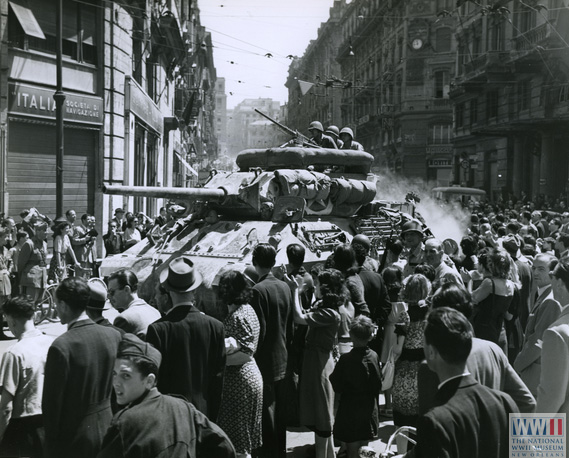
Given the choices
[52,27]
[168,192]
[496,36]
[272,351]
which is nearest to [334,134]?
[168,192]

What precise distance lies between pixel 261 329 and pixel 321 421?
3.30 ft

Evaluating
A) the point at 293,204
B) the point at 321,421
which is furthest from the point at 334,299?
the point at 293,204

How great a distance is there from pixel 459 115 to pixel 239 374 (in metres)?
37.9

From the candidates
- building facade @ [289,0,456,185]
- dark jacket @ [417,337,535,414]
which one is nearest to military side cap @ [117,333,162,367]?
dark jacket @ [417,337,535,414]

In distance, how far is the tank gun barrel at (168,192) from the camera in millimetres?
9109

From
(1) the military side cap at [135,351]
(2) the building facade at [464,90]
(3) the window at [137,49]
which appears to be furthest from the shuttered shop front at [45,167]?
(1) the military side cap at [135,351]

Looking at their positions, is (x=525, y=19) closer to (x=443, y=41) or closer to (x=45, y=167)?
(x=443, y=41)

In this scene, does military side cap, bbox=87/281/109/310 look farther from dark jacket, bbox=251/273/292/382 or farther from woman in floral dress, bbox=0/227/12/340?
woman in floral dress, bbox=0/227/12/340

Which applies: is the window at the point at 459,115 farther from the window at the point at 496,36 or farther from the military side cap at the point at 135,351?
the military side cap at the point at 135,351

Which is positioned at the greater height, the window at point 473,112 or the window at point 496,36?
the window at point 496,36

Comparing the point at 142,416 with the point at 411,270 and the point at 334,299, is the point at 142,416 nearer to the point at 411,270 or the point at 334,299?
the point at 334,299

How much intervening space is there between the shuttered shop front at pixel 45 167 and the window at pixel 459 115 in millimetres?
26281

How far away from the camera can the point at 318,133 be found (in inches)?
513

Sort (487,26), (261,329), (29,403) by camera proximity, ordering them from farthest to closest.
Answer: (487,26), (261,329), (29,403)
